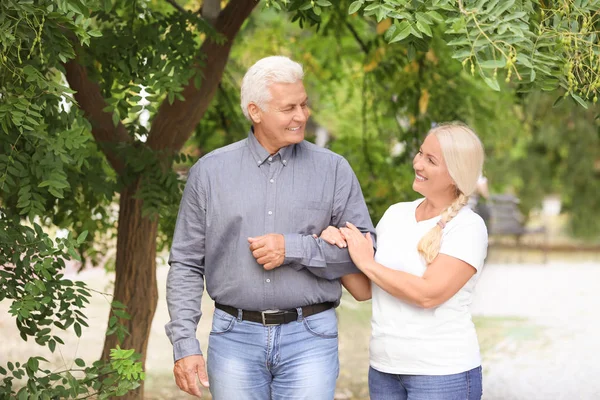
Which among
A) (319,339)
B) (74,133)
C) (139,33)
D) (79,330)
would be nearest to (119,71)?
(139,33)

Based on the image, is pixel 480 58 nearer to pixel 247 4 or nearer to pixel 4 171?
pixel 4 171

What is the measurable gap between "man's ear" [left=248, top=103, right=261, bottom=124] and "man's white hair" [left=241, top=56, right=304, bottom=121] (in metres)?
0.02

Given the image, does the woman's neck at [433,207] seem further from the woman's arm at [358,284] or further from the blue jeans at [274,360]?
the blue jeans at [274,360]

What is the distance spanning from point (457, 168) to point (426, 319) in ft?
1.66

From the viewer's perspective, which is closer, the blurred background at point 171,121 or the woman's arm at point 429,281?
the woman's arm at point 429,281

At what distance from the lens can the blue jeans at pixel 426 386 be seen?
3.35m

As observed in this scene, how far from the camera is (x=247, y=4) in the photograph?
6.13 m

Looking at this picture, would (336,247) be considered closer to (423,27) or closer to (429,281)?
(429,281)

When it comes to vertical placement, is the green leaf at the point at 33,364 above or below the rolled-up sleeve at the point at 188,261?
below

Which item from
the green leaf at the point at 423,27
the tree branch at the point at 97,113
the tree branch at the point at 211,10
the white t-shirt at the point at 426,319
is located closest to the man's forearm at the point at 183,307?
the white t-shirt at the point at 426,319

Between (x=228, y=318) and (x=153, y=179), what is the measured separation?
2305mm

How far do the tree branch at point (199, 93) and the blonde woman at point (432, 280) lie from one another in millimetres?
2818

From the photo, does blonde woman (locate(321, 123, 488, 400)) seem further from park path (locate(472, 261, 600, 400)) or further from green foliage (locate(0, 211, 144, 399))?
park path (locate(472, 261, 600, 400))

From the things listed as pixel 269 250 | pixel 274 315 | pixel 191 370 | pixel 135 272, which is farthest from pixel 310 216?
pixel 135 272
